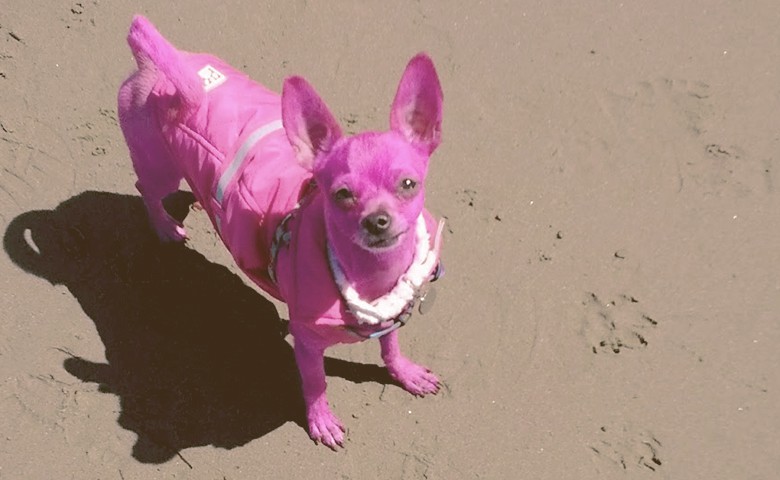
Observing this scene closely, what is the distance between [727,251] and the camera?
12.8 feet

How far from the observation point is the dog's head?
7.02 feet

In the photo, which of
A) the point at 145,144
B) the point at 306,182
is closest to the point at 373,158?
the point at 306,182

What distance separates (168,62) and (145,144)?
516 millimetres

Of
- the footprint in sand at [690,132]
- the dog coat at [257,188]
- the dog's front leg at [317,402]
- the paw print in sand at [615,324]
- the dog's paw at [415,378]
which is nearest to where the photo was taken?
the dog coat at [257,188]

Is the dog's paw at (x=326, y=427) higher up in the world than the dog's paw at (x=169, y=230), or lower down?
lower down

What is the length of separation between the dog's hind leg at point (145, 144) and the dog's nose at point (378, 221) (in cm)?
141

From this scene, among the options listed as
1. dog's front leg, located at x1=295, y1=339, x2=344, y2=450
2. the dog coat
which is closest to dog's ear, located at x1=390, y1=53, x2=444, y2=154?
the dog coat

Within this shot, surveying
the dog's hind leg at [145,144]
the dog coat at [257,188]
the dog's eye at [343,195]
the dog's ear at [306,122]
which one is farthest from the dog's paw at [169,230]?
the dog's eye at [343,195]

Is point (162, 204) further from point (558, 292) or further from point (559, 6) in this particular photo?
point (559, 6)

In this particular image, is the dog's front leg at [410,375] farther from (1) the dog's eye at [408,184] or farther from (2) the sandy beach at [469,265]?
(1) the dog's eye at [408,184]

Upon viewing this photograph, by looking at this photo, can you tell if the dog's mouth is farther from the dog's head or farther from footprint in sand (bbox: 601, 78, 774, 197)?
footprint in sand (bbox: 601, 78, 774, 197)

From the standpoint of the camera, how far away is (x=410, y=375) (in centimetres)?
350

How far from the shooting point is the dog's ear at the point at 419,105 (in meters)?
2.19

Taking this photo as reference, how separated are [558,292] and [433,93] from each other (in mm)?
1903
